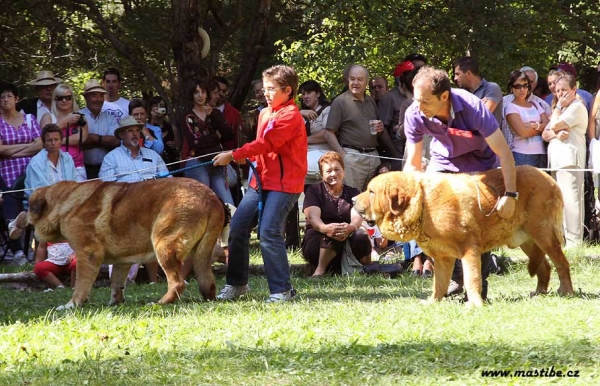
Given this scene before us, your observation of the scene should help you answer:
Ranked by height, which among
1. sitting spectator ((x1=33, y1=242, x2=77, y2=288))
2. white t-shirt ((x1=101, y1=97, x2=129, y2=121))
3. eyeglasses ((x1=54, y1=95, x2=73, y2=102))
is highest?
eyeglasses ((x1=54, y1=95, x2=73, y2=102))

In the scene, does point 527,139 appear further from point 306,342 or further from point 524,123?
point 306,342

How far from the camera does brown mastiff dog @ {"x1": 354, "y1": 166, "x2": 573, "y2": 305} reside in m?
8.14

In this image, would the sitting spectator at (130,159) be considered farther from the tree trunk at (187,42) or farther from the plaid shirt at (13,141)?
the tree trunk at (187,42)

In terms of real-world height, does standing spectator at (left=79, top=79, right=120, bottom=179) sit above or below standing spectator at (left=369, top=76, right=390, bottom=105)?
below

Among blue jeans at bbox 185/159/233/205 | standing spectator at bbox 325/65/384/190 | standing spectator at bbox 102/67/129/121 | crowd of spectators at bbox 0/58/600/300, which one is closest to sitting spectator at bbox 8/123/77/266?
crowd of spectators at bbox 0/58/600/300

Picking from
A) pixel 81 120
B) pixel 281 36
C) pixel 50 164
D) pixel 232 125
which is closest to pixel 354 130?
pixel 232 125

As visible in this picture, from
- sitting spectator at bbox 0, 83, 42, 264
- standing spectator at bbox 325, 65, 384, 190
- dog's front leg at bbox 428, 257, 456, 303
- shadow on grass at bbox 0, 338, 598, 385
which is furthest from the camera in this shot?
standing spectator at bbox 325, 65, 384, 190

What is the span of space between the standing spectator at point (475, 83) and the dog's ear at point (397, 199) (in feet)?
12.6

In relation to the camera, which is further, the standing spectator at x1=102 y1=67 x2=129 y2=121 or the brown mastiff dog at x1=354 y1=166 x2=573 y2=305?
the standing spectator at x1=102 y1=67 x2=129 y2=121

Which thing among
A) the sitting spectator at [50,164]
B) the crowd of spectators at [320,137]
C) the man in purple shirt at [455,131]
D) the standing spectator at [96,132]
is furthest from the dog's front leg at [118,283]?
the standing spectator at [96,132]

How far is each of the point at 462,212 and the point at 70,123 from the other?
249 inches

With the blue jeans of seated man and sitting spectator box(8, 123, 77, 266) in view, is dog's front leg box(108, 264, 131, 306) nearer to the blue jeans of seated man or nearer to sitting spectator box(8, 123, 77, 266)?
the blue jeans of seated man

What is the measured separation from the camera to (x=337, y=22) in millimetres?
15922

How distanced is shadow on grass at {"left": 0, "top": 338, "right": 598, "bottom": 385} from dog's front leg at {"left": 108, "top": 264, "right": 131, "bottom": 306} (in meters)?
2.97
